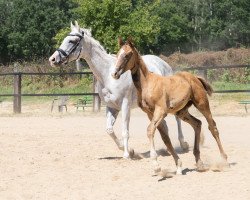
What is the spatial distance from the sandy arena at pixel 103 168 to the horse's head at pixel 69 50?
1.52 m

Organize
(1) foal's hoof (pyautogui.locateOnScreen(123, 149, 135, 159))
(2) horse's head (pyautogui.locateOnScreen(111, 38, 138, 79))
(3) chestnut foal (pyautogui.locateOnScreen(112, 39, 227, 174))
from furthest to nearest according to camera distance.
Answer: (1) foal's hoof (pyautogui.locateOnScreen(123, 149, 135, 159)), (2) horse's head (pyautogui.locateOnScreen(111, 38, 138, 79)), (3) chestnut foal (pyautogui.locateOnScreen(112, 39, 227, 174))

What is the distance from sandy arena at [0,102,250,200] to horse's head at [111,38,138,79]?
134cm

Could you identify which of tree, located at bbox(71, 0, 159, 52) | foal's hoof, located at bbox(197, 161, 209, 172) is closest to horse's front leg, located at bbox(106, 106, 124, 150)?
foal's hoof, located at bbox(197, 161, 209, 172)

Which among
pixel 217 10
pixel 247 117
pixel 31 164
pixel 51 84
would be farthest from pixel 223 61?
pixel 217 10

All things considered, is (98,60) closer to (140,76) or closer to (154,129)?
(140,76)

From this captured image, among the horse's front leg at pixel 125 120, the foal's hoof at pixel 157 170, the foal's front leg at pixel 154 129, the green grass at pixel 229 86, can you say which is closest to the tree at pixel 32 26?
the green grass at pixel 229 86

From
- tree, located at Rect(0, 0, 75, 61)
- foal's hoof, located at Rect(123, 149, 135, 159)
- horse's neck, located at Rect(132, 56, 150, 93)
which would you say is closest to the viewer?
horse's neck, located at Rect(132, 56, 150, 93)

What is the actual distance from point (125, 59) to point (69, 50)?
6.50 feet

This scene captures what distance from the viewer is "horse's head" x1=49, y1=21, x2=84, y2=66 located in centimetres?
927

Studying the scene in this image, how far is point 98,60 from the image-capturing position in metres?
9.42

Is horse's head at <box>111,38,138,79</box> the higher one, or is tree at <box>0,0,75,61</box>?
horse's head at <box>111,38,138,79</box>

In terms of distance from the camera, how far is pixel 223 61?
37812 mm

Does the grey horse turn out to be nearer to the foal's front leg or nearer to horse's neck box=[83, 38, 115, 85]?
horse's neck box=[83, 38, 115, 85]

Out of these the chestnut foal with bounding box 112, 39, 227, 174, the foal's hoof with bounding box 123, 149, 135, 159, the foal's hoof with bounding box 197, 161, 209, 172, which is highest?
the chestnut foal with bounding box 112, 39, 227, 174
